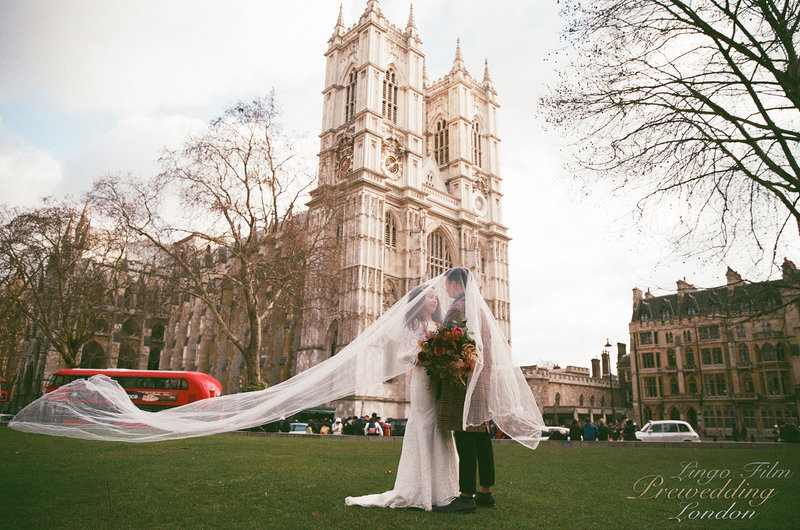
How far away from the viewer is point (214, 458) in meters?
7.12

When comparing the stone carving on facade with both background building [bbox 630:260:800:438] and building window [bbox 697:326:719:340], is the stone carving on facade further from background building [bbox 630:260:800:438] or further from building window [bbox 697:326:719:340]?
building window [bbox 697:326:719:340]

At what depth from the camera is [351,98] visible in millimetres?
39781

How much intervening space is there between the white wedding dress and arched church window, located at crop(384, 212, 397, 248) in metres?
31.8

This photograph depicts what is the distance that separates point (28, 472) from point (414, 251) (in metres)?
31.5

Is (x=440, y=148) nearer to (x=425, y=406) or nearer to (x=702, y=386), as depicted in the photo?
(x=702, y=386)

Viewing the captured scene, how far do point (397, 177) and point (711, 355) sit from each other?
28.8m

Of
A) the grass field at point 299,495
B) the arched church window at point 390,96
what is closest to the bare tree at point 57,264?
the grass field at point 299,495

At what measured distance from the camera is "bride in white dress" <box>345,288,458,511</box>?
4160mm

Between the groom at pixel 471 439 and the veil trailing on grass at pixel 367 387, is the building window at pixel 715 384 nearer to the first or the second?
the veil trailing on grass at pixel 367 387

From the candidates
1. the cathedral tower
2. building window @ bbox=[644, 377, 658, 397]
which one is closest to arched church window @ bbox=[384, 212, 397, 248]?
the cathedral tower

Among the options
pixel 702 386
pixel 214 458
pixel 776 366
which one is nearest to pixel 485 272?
pixel 702 386

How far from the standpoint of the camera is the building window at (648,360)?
4300 cm

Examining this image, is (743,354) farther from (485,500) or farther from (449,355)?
(449,355)

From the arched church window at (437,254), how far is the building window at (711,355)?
2187cm
